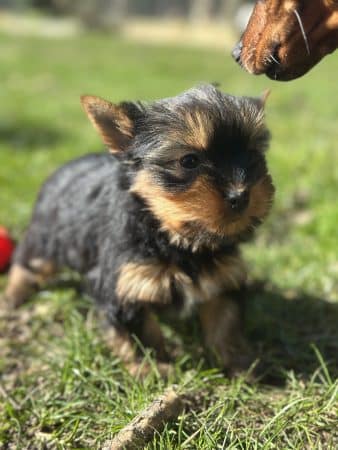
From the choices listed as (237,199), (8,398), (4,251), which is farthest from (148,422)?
(4,251)

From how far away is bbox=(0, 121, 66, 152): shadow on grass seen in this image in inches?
325

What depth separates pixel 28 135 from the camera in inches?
344

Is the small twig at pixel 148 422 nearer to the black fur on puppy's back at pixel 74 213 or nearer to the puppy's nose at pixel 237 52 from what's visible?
the black fur on puppy's back at pixel 74 213

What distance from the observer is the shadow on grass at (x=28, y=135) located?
8.27 metres

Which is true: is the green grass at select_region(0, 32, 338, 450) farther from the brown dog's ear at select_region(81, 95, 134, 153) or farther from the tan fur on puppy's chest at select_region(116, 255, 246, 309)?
the brown dog's ear at select_region(81, 95, 134, 153)

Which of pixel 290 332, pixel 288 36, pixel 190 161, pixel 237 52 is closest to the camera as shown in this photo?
pixel 288 36

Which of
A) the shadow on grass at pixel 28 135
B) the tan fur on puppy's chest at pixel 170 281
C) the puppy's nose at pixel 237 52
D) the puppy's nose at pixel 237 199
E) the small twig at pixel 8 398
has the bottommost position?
the small twig at pixel 8 398

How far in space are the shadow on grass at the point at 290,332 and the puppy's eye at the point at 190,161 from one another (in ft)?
4.11

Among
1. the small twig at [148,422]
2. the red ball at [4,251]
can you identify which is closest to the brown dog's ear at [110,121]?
the small twig at [148,422]

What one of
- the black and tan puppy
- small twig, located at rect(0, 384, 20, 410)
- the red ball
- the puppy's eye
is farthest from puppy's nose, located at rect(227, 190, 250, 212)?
the red ball

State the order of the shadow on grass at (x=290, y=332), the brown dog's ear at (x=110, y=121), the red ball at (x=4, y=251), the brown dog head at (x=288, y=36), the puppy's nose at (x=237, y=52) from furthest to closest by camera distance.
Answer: the red ball at (x=4, y=251) → the shadow on grass at (x=290, y=332) → the brown dog's ear at (x=110, y=121) → the puppy's nose at (x=237, y=52) → the brown dog head at (x=288, y=36)

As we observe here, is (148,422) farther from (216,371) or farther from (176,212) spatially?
(176,212)

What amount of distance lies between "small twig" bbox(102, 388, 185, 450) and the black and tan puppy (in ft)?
1.89

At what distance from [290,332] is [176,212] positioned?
1360 millimetres
